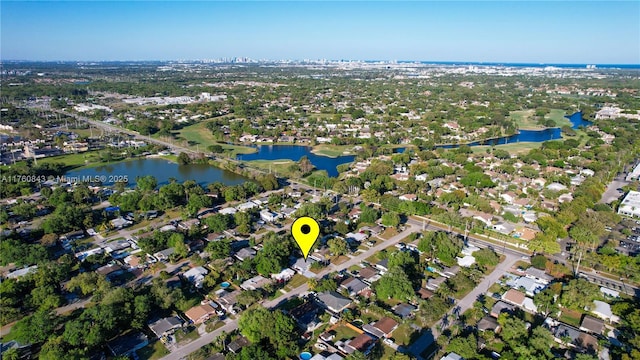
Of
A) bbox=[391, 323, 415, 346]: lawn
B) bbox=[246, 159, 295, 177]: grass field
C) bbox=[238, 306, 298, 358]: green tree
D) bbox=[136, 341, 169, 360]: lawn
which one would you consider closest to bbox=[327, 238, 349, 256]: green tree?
bbox=[391, 323, 415, 346]: lawn

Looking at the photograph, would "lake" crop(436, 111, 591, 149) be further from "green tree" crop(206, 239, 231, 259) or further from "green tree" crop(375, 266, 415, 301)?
"green tree" crop(206, 239, 231, 259)

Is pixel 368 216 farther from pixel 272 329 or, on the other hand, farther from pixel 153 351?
pixel 153 351

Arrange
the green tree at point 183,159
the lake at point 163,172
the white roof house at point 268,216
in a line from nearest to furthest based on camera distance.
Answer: the white roof house at point 268,216
the lake at point 163,172
the green tree at point 183,159

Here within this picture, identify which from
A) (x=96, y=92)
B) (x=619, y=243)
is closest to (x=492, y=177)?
(x=619, y=243)

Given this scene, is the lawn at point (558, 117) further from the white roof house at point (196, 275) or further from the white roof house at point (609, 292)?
the white roof house at point (196, 275)

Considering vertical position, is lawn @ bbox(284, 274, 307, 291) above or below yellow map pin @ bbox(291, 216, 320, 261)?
below

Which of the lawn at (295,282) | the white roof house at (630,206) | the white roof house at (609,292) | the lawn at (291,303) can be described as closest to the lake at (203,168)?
the lawn at (295,282)

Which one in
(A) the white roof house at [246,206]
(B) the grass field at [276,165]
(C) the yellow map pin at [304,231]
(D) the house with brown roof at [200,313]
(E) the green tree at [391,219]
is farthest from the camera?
(B) the grass field at [276,165]
